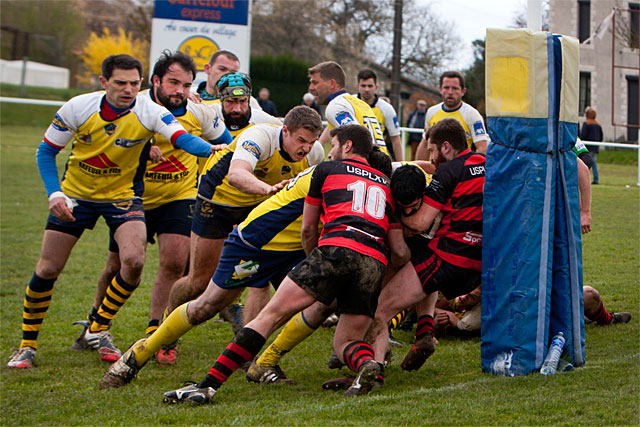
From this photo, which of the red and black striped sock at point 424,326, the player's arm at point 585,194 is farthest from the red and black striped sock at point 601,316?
the red and black striped sock at point 424,326

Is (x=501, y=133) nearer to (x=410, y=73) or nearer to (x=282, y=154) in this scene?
(x=282, y=154)

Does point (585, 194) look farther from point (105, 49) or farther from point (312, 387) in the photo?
point (105, 49)

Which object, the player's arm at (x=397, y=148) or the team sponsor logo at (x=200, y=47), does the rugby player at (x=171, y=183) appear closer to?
the player's arm at (x=397, y=148)

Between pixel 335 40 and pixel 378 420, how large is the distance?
139ft

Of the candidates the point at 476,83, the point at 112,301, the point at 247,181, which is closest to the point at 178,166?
the point at 112,301

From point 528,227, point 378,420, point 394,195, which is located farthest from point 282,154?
point 378,420

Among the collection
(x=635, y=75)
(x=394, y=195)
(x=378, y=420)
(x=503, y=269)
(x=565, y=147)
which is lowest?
(x=378, y=420)

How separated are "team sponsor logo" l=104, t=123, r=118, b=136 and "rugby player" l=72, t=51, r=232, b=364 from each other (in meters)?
0.48

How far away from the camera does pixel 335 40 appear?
4462cm

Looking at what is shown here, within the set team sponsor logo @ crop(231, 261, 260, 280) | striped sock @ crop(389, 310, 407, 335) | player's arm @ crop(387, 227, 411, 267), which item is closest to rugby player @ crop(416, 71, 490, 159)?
striped sock @ crop(389, 310, 407, 335)

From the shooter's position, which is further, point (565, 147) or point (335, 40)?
point (335, 40)

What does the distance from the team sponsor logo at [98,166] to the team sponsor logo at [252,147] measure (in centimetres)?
133

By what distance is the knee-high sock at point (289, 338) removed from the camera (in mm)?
4875

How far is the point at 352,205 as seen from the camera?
4445mm
